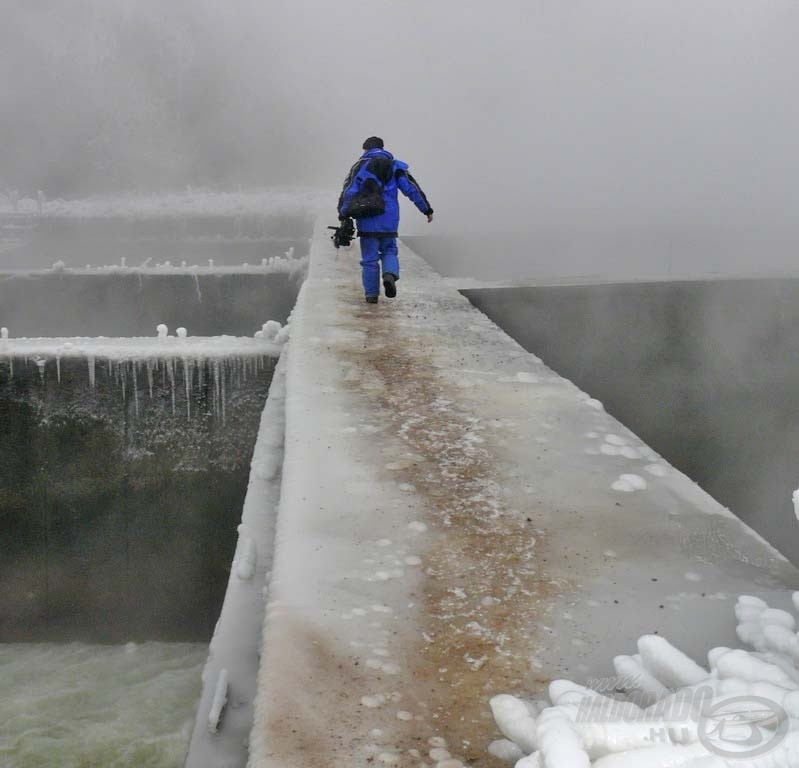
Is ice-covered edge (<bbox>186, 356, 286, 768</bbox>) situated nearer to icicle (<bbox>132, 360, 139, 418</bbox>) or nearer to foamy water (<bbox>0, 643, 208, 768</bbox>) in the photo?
icicle (<bbox>132, 360, 139, 418</bbox>)

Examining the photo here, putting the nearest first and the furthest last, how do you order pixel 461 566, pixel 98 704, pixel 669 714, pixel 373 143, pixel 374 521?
pixel 669 714
pixel 461 566
pixel 374 521
pixel 98 704
pixel 373 143

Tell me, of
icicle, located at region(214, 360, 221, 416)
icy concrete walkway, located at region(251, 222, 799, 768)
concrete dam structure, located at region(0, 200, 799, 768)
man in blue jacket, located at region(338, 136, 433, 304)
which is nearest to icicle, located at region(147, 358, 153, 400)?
concrete dam structure, located at region(0, 200, 799, 768)

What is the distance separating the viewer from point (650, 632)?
6.03 ft

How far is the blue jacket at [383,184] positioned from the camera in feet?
19.6

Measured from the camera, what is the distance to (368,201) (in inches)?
234

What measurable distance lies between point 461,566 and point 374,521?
0.35 metres

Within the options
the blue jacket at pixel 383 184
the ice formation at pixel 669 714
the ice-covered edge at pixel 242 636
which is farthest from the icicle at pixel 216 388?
the ice formation at pixel 669 714

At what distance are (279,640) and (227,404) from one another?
4130 millimetres

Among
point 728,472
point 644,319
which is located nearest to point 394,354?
point 644,319

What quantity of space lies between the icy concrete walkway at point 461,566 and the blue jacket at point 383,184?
272cm

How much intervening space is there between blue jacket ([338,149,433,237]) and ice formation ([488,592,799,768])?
476 centimetres

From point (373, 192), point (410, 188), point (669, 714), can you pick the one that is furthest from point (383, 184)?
point (669, 714)

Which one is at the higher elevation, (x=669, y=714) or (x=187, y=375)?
(x=187, y=375)

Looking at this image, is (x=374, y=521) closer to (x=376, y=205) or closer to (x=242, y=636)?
(x=242, y=636)
